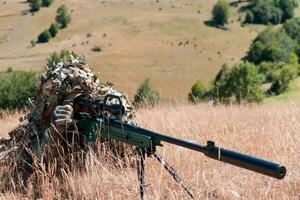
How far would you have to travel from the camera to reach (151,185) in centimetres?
492

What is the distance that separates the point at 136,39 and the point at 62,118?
13836 centimetres

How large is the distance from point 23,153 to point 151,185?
1.81 metres

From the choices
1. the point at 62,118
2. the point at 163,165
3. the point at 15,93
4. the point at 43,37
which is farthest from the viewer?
the point at 43,37

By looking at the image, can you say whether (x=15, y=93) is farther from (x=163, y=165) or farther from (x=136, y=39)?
(x=136, y=39)

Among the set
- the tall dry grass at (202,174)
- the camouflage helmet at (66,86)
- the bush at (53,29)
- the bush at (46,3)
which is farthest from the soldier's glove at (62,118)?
the bush at (46,3)

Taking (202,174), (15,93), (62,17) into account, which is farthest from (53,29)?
(202,174)

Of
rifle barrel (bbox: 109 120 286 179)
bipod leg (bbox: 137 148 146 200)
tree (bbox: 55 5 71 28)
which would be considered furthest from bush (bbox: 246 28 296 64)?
rifle barrel (bbox: 109 120 286 179)

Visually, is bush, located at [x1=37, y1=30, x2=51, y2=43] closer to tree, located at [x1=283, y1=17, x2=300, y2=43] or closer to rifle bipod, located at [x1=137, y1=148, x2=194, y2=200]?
tree, located at [x1=283, y1=17, x2=300, y2=43]

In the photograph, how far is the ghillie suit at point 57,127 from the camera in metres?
5.58

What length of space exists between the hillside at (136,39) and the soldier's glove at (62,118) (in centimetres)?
9953

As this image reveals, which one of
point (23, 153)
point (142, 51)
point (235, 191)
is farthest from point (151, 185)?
point (142, 51)

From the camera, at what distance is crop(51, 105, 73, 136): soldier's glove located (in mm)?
5492

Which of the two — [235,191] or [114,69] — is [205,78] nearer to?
[114,69]

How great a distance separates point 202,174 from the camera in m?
4.98
